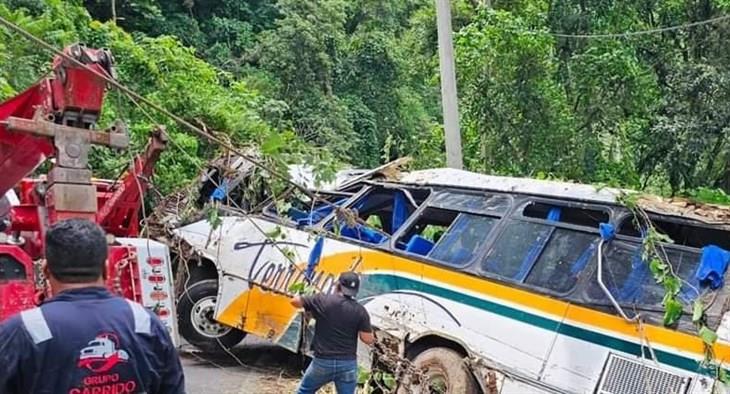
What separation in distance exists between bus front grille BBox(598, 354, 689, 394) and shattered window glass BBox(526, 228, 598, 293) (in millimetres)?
717

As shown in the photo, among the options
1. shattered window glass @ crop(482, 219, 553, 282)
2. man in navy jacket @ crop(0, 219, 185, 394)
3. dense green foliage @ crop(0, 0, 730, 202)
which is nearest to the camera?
man in navy jacket @ crop(0, 219, 185, 394)

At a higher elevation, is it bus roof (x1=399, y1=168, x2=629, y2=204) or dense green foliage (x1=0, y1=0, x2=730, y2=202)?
dense green foliage (x1=0, y1=0, x2=730, y2=202)

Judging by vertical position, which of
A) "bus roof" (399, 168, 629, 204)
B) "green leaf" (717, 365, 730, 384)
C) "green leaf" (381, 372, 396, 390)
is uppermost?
"bus roof" (399, 168, 629, 204)

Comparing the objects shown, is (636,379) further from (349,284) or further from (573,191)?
(349,284)

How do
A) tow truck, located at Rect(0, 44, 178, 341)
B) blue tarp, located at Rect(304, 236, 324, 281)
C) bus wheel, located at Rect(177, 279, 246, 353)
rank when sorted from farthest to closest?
1. bus wheel, located at Rect(177, 279, 246, 353)
2. blue tarp, located at Rect(304, 236, 324, 281)
3. tow truck, located at Rect(0, 44, 178, 341)

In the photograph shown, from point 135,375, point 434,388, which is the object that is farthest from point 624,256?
point 135,375

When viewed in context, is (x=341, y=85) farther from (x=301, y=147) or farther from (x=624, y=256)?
(x=624, y=256)

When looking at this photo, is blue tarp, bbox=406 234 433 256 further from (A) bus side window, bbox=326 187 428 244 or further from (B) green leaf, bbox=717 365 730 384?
(B) green leaf, bbox=717 365 730 384

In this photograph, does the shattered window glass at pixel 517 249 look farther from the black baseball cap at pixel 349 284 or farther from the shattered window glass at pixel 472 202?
the black baseball cap at pixel 349 284

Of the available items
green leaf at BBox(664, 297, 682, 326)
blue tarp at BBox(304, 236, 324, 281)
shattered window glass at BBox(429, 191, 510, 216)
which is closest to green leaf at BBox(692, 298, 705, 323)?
green leaf at BBox(664, 297, 682, 326)

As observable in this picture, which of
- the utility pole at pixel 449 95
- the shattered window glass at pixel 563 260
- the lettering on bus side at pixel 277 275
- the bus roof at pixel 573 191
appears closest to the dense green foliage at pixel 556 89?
the utility pole at pixel 449 95

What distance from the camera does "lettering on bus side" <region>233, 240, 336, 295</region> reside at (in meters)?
7.75

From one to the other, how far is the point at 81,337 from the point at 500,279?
4.65 m

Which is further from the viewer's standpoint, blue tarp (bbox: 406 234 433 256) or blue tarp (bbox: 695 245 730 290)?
blue tarp (bbox: 406 234 433 256)
